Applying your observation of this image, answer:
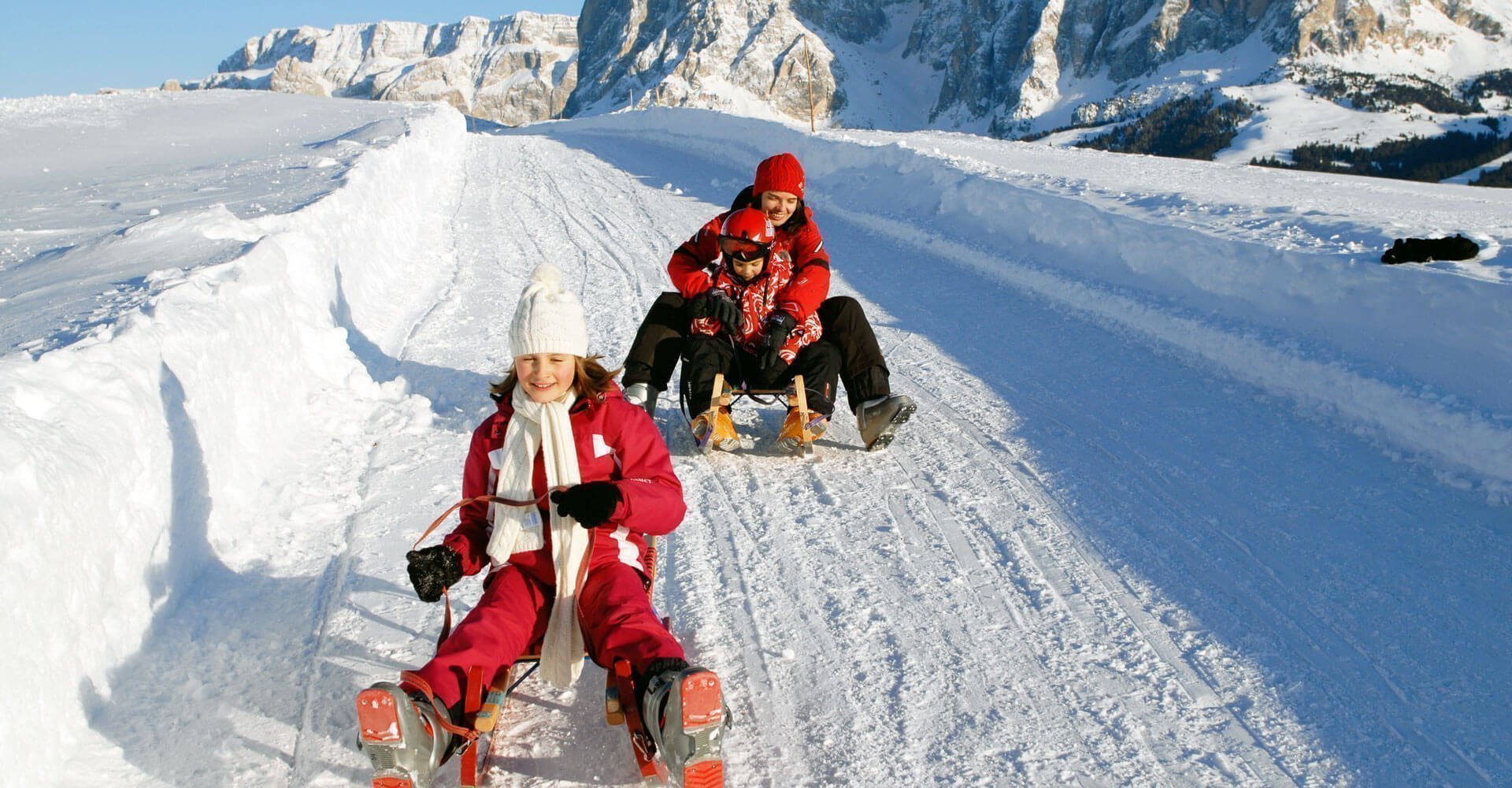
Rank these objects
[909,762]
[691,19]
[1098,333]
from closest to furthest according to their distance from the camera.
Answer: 1. [909,762]
2. [1098,333]
3. [691,19]

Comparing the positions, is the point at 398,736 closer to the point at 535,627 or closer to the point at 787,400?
the point at 535,627

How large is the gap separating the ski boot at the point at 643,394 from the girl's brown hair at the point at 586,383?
5.88 ft

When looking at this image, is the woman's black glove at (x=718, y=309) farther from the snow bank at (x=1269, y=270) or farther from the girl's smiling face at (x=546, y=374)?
the snow bank at (x=1269, y=270)

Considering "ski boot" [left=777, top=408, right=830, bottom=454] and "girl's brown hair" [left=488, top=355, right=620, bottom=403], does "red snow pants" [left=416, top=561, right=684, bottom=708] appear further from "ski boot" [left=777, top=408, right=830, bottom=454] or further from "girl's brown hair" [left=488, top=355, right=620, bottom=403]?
"ski boot" [left=777, top=408, right=830, bottom=454]

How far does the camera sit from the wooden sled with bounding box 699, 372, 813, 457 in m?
4.45

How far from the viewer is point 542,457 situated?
105 inches

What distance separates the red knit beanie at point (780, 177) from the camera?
4797 mm

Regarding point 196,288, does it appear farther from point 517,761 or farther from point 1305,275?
point 1305,275

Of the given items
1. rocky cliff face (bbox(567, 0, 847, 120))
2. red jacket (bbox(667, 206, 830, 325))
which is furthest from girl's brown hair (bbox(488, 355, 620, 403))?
rocky cliff face (bbox(567, 0, 847, 120))

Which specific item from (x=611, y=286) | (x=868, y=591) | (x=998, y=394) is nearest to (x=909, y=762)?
(x=868, y=591)

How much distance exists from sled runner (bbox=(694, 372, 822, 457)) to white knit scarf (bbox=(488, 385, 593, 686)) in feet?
5.76

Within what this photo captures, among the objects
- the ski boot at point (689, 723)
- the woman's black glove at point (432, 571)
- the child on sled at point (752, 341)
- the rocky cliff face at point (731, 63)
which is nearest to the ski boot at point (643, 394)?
the child on sled at point (752, 341)

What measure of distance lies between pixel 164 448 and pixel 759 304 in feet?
8.17

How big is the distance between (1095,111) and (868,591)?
124 meters
